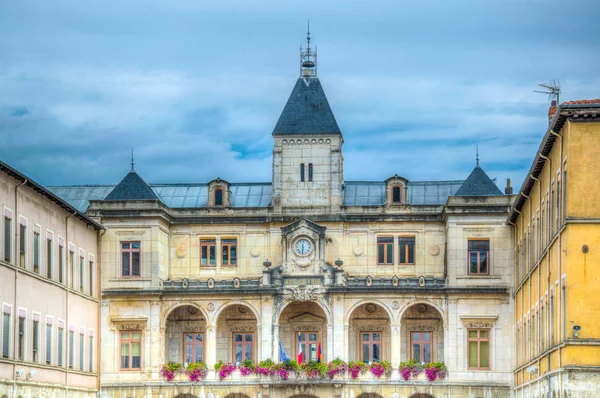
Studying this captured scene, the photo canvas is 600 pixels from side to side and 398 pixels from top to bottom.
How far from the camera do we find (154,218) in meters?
78.8

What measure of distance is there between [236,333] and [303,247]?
23.2 feet

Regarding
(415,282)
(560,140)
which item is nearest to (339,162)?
(415,282)

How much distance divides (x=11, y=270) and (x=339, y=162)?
26881 mm

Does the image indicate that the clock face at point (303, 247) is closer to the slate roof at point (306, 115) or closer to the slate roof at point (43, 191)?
the slate roof at point (306, 115)

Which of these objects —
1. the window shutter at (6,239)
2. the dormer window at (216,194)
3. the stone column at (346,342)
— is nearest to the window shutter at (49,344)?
the window shutter at (6,239)

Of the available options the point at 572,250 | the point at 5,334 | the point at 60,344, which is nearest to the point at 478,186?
the point at 60,344

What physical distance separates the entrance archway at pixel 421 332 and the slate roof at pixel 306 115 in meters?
12.1

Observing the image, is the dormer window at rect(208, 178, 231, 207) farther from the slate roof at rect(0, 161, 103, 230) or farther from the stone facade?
the slate roof at rect(0, 161, 103, 230)

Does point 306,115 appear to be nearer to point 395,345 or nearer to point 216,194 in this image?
point 216,194

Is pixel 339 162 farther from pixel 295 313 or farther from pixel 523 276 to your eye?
pixel 523 276

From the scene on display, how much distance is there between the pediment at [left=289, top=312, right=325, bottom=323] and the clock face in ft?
13.6

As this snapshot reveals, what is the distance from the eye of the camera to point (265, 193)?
83750 millimetres

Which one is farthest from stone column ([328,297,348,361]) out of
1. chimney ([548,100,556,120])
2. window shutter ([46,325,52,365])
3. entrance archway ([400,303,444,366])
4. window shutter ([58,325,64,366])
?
window shutter ([46,325,52,365])

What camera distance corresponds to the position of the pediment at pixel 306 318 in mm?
80375
